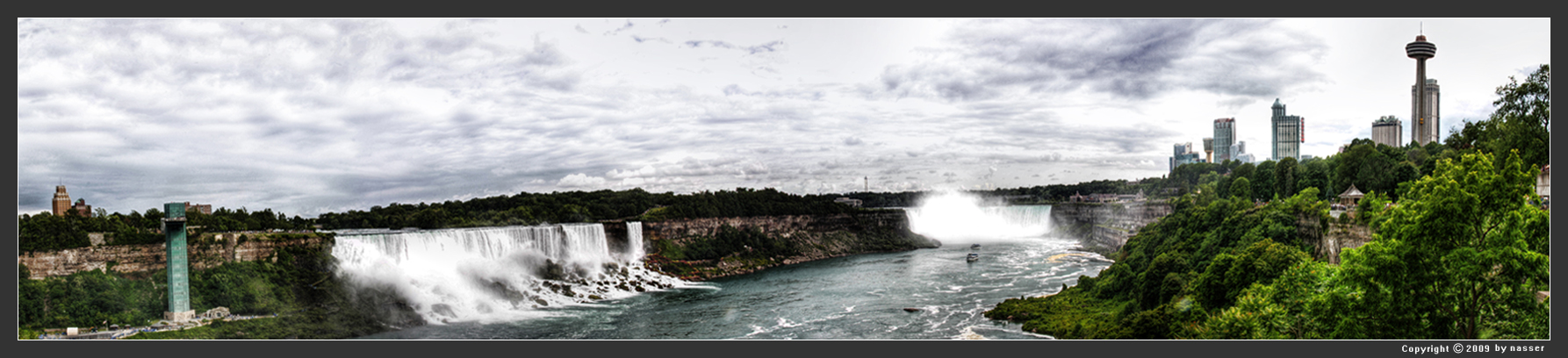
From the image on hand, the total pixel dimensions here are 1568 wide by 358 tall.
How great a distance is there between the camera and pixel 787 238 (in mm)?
63125

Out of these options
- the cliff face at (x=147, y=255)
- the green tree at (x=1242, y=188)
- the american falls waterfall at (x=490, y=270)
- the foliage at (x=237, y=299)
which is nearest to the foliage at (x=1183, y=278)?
the green tree at (x=1242, y=188)

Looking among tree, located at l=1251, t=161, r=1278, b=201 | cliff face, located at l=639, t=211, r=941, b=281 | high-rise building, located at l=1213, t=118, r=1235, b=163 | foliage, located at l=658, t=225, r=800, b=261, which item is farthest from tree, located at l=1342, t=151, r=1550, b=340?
foliage, located at l=658, t=225, r=800, b=261

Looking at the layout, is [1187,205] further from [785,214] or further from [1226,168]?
[785,214]

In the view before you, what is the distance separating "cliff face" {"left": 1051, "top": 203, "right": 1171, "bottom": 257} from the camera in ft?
183

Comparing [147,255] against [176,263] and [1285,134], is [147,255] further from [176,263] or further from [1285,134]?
[1285,134]

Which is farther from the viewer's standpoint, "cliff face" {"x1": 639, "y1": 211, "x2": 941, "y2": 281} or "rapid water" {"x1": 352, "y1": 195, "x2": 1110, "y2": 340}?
"cliff face" {"x1": 639, "y1": 211, "x2": 941, "y2": 281}

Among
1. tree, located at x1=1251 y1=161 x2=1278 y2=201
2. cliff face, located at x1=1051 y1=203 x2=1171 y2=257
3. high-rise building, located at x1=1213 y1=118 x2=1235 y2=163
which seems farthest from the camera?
cliff face, located at x1=1051 y1=203 x2=1171 y2=257

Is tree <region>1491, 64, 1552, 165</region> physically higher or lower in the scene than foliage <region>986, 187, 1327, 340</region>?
higher

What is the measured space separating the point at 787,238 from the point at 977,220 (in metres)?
30.4

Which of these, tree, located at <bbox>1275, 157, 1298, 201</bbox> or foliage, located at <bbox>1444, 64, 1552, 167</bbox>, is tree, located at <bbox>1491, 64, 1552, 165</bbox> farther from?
tree, located at <bbox>1275, 157, 1298, 201</bbox>

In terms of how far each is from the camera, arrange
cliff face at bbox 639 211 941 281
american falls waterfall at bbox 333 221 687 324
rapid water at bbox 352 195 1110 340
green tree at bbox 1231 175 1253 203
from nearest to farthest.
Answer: rapid water at bbox 352 195 1110 340 < american falls waterfall at bbox 333 221 687 324 < green tree at bbox 1231 175 1253 203 < cliff face at bbox 639 211 941 281

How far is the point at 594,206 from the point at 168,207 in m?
30.5

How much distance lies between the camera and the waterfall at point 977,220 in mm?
80000

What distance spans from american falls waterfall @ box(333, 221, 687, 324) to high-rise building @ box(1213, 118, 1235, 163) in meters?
29.0
